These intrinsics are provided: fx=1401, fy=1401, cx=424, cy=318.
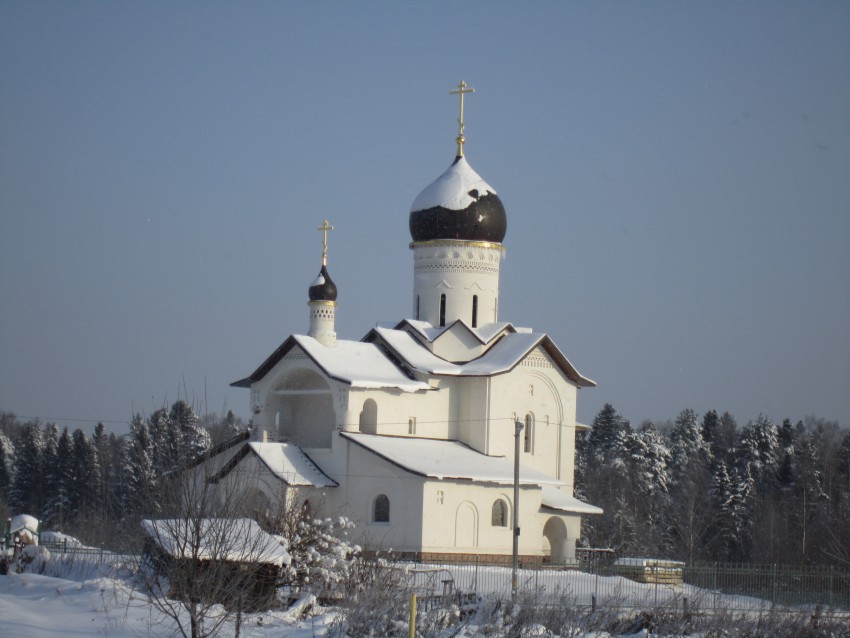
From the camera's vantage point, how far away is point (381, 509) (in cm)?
3127

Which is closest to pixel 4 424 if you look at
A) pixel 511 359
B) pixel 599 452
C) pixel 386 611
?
pixel 599 452

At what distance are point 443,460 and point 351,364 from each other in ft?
11.1

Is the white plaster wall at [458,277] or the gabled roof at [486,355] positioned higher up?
the white plaster wall at [458,277]

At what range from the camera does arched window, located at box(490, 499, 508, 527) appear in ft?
105

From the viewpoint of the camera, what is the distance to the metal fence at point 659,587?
20.3 m

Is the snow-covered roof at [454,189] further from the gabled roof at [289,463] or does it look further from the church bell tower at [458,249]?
the gabled roof at [289,463]

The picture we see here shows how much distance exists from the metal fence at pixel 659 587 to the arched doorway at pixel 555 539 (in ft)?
10.9

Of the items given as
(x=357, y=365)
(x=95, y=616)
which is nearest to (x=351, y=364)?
(x=357, y=365)

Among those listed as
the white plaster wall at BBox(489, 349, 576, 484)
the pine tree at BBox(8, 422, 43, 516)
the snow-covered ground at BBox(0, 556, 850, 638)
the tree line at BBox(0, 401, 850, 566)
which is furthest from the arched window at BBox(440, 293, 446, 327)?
the pine tree at BBox(8, 422, 43, 516)

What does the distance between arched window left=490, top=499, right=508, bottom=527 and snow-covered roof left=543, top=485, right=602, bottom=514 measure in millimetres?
1323

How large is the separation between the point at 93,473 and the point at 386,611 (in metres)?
36.4

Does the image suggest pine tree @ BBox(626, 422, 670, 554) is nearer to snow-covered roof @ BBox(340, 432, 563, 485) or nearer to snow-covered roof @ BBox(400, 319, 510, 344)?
snow-covered roof @ BBox(400, 319, 510, 344)

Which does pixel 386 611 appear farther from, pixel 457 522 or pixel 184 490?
A: pixel 457 522

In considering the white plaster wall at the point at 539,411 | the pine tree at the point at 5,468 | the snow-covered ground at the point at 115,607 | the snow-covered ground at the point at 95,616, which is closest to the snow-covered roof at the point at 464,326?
the white plaster wall at the point at 539,411
